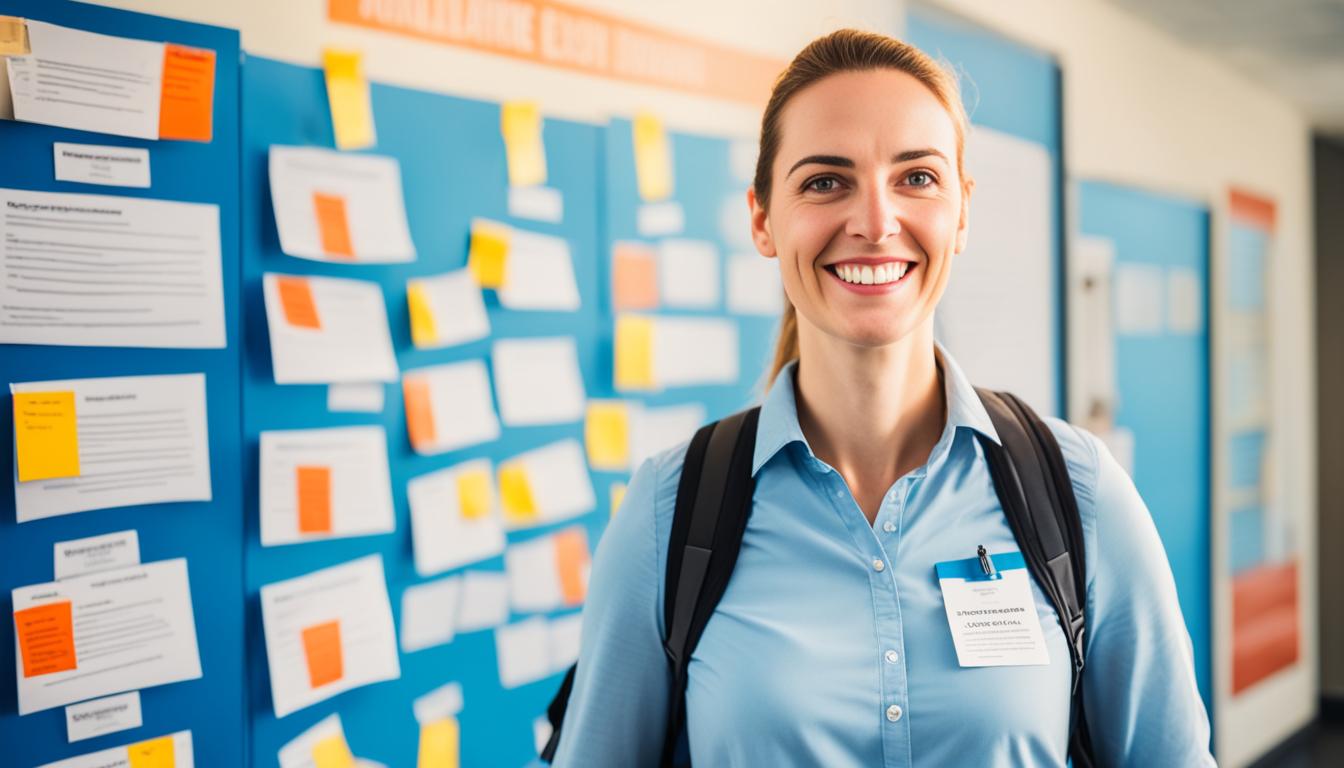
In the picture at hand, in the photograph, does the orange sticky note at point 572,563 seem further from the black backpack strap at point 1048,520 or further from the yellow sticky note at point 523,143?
the black backpack strap at point 1048,520

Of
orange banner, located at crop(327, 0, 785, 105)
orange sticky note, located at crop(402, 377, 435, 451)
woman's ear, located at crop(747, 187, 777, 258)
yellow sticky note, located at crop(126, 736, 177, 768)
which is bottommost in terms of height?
yellow sticky note, located at crop(126, 736, 177, 768)

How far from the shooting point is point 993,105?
3605 millimetres

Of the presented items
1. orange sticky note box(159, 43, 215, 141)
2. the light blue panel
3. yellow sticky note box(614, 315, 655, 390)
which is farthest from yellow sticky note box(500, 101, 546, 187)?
the light blue panel

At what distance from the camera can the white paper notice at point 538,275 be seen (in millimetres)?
2240

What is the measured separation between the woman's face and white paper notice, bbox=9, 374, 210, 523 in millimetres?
995

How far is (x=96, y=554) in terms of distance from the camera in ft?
5.25

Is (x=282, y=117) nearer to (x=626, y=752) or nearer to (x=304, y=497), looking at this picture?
(x=304, y=497)

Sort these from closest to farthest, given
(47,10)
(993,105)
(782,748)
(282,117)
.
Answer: (782,748) < (47,10) < (282,117) < (993,105)

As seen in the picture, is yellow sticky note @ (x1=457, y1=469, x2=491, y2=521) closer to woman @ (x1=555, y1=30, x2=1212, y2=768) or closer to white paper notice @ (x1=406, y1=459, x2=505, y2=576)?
white paper notice @ (x1=406, y1=459, x2=505, y2=576)

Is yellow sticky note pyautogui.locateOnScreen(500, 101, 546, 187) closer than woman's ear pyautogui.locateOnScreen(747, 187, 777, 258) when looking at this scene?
No

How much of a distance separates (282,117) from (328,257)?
0.79 feet

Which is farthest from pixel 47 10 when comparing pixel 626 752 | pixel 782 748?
pixel 782 748

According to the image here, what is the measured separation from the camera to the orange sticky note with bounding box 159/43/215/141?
65.6 inches

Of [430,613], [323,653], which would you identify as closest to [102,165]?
[323,653]
